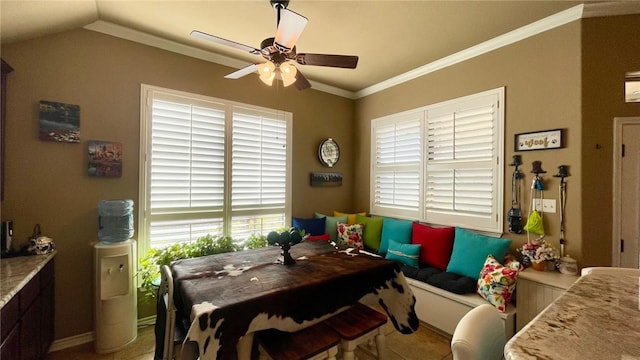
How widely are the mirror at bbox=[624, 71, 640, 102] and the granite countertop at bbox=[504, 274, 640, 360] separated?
196 centimetres

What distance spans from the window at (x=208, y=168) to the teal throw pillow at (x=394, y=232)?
4.29 ft

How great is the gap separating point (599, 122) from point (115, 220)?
4.25m

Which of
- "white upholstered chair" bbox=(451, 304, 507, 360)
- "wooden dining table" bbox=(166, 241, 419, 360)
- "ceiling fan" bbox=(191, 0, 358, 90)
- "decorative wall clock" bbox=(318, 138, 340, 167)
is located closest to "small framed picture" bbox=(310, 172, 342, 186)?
"decorative wall clock" bbox=(318, 138, 340, 167)

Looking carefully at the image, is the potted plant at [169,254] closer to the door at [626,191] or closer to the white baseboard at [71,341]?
the white baseboard at [71,341]

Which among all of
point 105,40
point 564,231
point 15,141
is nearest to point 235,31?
point 105,40

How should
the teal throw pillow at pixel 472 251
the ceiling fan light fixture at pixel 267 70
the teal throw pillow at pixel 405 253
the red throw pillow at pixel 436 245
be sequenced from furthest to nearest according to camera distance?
the teal throw pillow at pixel 405 253, the red throw pillow at pixel 436 245, the teal throw pillow at pixel 472 251, the ceiling fan light fixture at pixel 267 70

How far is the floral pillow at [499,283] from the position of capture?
217 cm

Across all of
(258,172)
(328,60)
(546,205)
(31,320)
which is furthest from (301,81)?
(31,320)

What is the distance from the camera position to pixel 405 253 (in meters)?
2.99

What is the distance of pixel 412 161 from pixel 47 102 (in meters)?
3.76

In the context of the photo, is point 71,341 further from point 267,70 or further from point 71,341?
point 267,70

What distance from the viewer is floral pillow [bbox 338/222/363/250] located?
3496 millimetres

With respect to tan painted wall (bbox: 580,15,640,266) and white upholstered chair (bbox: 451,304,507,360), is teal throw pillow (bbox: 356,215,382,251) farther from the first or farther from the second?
white upholstered chair (bbox: 451,304,507,360)

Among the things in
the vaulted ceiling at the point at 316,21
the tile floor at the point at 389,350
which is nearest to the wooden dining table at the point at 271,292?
the tile floor at the point at 389,350
